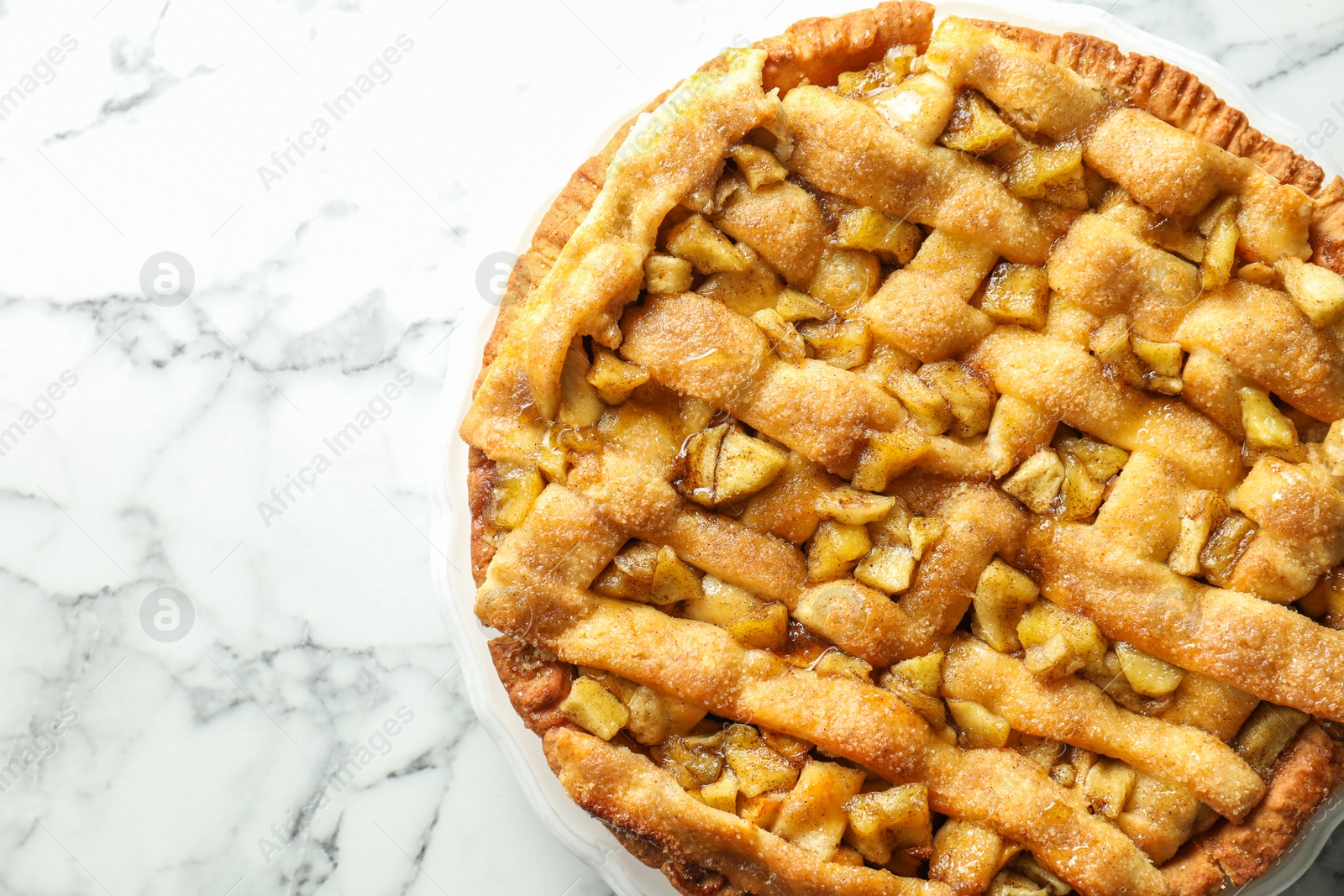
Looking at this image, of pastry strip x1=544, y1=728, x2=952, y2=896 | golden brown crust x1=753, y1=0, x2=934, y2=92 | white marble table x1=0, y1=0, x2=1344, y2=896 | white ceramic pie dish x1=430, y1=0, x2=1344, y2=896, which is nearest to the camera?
pastry strip x1=544, y1=728, x2=952, y2=896

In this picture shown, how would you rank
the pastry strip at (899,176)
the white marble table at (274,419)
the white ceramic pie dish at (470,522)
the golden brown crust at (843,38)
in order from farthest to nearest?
the white marble table at (274,419)
the white ceramic pie dish at (470,522)
the golden brown crust at (843,38)
the pastry strip at (899,176)

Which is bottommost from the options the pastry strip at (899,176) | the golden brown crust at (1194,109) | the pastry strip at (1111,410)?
the pastry strip at (1111,410)

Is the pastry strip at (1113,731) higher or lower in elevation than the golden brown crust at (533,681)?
higher

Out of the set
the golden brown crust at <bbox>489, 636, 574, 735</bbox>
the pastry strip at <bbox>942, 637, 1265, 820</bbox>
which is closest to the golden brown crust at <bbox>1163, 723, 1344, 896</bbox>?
the pastry strip at <bbox>942, 637, 1265, 820</bbox>

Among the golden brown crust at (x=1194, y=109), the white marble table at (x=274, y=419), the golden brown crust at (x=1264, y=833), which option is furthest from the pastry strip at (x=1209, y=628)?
the white marble table at (x=274, y=419)

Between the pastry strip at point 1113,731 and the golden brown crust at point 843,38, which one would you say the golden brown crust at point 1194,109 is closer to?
the golden brown crust at point 843,38

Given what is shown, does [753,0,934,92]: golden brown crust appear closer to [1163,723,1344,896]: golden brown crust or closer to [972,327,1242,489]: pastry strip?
[972,327,1242,489]: pastry strip
